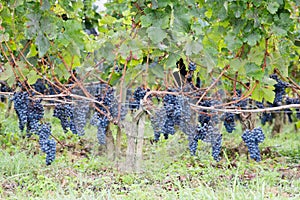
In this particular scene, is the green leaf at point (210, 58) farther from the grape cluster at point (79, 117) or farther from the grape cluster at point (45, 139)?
the grape cluster at point (79, 117)

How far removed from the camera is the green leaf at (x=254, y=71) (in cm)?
350

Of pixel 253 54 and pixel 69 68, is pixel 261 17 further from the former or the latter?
pixel 69 68

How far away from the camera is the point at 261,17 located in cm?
346

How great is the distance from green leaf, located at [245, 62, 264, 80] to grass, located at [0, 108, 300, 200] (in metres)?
0.66

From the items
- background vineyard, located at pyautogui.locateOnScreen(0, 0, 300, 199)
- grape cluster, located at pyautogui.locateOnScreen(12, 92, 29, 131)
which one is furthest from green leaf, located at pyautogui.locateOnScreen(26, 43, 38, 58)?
grape cluster, located at pyautogui.locateOnScreen(12, 92, 29, 131)

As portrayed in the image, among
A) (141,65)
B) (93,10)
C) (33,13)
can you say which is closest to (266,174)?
(141,65)

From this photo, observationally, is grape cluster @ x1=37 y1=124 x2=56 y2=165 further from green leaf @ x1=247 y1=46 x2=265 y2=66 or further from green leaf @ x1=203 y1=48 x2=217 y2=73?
green leaf @ x1=247 y1=46 x2=265 y2=66

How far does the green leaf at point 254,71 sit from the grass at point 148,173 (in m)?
0.66

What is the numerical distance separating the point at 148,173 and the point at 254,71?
1532 millimetres

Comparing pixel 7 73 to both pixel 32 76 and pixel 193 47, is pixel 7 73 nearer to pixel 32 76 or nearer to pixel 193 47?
pixel 32 76

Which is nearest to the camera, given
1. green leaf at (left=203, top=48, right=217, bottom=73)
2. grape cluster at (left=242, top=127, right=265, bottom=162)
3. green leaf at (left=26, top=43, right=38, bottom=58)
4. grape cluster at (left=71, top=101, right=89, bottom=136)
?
green leaf at (left=203, top=48, right=217, bottom=73)

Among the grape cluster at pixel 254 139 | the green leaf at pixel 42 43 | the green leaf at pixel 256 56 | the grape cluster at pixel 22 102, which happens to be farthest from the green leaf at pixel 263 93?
the grape cluster at pixel 22 102

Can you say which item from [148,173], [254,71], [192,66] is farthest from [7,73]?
[254,71]

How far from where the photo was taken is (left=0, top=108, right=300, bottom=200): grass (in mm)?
3219
